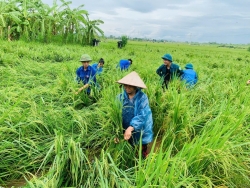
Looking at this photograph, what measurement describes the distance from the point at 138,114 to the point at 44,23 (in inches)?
550

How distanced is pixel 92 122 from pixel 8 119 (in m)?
1.00

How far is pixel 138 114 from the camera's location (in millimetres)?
2568

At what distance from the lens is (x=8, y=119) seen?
2590 millimetres

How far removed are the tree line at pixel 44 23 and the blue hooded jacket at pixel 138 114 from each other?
11.7 m

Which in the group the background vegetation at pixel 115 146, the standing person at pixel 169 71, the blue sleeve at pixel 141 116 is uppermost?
the standing person at pixel 169 71

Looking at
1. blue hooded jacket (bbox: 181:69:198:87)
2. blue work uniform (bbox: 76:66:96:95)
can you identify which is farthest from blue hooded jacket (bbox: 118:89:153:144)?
blue hooded jacket (bbox: 181:69:198:87)

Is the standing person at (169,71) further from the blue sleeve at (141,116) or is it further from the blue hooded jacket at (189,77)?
the blue sleeve at (141,116)

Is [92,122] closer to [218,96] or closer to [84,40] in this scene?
[218,96]

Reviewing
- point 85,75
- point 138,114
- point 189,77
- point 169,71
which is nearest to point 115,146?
point 138,114

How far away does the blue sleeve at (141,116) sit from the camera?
97.4 inches

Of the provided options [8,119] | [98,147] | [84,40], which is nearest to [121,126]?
[98,147]

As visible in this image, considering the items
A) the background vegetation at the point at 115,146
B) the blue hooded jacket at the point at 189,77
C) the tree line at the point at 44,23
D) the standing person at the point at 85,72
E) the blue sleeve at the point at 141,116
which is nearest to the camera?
the background vegetation at the point at 115,146

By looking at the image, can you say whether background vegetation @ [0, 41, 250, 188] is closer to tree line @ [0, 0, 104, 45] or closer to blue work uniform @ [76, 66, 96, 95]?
blue work uniform @ [76, 66, 96, 95]

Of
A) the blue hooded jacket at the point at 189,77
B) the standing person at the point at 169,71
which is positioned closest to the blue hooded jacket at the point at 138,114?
the standing person at the point at 169,71
